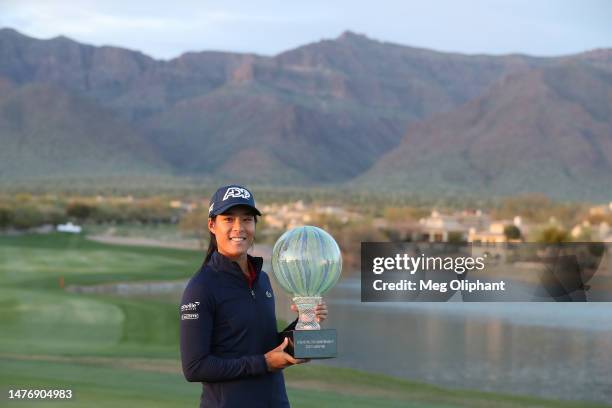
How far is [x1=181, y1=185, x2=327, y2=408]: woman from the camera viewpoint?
387cm

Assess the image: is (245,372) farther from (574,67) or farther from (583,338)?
(574,67)

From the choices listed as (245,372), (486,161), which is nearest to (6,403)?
(245,372)

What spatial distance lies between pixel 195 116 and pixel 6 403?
596ft

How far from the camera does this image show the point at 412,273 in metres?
8.78

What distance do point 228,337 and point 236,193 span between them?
531 mm

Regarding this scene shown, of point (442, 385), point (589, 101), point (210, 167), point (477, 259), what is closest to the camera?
point (477, 259)

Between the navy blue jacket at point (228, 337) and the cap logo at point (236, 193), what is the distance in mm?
238

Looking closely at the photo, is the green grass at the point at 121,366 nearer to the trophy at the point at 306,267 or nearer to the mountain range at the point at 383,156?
the trophy at the point at 306,267

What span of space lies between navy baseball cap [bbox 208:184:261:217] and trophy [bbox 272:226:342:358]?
0.19m

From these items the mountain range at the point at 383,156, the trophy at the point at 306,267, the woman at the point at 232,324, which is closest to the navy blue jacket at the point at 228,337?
the woman at the point at 232,324

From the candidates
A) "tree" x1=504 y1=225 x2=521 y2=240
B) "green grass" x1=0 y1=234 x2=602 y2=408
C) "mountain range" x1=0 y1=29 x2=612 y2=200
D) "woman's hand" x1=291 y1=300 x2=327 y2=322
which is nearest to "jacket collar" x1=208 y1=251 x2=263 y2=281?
"woman's hand" x1=291 y1=300 x2=327 y2=322

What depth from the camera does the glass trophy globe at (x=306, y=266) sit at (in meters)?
3.92

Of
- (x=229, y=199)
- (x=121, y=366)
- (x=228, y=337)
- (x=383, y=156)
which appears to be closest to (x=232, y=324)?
(x=228, y=337)

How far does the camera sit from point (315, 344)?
375 cm
